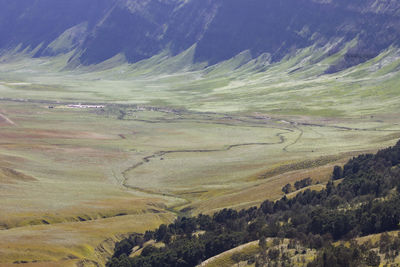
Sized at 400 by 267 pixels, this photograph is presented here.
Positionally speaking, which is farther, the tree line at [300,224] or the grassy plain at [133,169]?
the grassy plain at [133,169]

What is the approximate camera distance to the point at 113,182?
103 metres

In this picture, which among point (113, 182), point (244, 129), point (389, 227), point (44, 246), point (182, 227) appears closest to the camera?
point (389, 227)

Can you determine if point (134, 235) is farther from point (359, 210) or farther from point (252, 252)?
point (359, 210)

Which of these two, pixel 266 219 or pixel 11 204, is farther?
pixel 11 204

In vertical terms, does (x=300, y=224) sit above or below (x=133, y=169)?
above

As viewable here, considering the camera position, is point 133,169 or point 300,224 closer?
point 300,224

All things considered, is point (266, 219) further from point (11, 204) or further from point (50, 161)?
point (50, 161)

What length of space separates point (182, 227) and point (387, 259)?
31.1m

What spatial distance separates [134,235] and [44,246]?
13.4 meters

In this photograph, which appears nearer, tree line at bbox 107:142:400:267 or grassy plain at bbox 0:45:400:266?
tree line at bbox 107:142:400:267

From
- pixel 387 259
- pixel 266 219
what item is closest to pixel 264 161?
pixel 266 219

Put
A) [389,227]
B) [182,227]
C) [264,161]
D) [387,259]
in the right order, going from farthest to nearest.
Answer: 1. [264,161]
2. [182,227]
3. [389,227]
4. [387,259]

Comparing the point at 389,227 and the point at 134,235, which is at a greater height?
the point at 389,227

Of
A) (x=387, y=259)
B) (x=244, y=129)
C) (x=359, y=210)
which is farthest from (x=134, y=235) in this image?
(x=244, y=129)
